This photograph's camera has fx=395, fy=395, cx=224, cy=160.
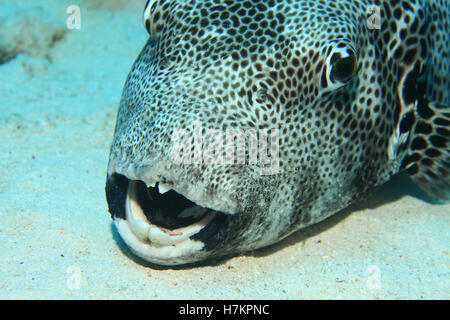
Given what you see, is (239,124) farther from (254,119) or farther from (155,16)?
(155,16)

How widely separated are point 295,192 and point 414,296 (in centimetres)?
114

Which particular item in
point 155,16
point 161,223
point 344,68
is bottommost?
point 161,223

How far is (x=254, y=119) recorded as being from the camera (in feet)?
8.87

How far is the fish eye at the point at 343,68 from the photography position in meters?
2.84

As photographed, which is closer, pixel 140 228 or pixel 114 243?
pixel 140 228

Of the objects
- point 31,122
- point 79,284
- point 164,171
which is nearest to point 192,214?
point 164,171

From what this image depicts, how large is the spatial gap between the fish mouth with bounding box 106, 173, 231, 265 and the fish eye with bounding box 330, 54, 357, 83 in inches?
50.7

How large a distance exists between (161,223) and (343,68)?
5.64 ft

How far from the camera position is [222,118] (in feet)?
8.55

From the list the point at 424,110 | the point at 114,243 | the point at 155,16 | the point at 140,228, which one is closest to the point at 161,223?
the point at 140,228
